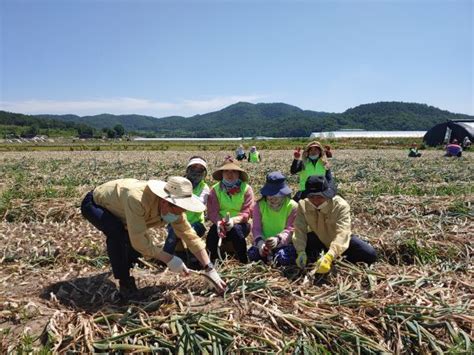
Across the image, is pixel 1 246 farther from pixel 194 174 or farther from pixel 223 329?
pixel 223 329

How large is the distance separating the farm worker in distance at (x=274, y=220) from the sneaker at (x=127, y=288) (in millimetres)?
1349

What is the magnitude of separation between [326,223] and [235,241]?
1042mm

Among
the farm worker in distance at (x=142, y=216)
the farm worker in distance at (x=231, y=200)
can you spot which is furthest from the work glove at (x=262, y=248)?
the farm worker in distance at (x=142, y=216)

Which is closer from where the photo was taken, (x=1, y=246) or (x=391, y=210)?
(x=1, y=246)

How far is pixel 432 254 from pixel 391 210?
2.34 meters

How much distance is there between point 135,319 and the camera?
2.98 metres

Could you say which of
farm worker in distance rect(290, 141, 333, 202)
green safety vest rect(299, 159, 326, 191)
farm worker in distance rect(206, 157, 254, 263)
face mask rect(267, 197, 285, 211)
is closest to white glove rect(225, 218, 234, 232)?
farm worker in distance rect(206, 157, 254, 263)

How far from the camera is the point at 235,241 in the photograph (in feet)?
14.6

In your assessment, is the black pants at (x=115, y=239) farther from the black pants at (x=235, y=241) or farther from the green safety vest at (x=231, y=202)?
the green safety vest at (x=231, y=202)

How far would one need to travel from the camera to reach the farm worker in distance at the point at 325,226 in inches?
151

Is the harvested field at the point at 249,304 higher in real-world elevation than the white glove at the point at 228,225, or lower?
lower

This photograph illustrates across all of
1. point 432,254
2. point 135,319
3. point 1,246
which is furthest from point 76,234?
point 432,254

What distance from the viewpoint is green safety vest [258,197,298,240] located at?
4.46m

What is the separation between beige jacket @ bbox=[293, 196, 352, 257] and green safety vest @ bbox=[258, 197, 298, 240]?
0.31 m
